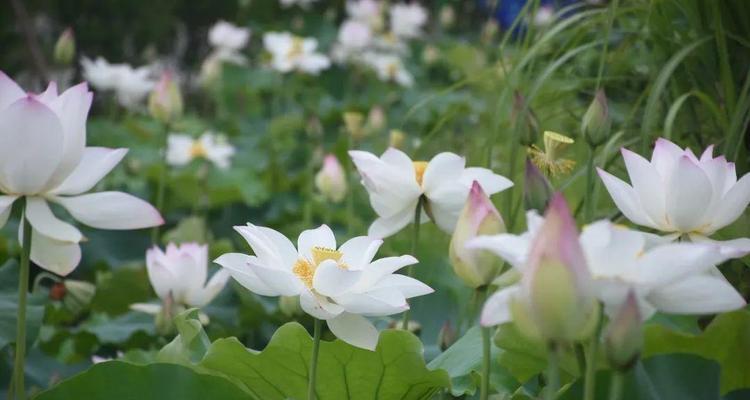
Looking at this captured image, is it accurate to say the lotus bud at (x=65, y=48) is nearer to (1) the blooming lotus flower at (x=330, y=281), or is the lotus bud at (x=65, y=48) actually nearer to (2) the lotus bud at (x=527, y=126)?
(2) the lotus bud at (x=527, y=126)

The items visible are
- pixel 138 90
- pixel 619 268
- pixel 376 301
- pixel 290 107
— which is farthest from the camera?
pixel 290 107

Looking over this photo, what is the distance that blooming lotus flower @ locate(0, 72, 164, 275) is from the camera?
73 centimetres

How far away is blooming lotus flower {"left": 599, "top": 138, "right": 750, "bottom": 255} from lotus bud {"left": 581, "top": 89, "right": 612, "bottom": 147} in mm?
90

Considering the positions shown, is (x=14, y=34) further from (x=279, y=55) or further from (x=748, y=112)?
(x=748, y=112)

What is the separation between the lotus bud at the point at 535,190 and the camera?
2.26ft

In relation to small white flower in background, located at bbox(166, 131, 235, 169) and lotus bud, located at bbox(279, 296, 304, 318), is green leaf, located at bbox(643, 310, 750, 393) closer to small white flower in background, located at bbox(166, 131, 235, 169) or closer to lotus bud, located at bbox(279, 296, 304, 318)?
lotus bud, located at bbox(279, 296, 304, 318)

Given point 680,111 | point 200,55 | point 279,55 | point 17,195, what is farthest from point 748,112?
point 200,55

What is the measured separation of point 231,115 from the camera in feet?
10.8

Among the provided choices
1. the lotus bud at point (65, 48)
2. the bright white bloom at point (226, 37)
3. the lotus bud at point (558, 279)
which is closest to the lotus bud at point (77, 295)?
the lotus bud at point (65, 48)

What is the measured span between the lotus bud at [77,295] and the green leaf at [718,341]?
719 millimetres

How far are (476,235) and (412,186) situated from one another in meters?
0.22

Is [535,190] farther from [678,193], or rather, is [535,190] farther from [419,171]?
[419,171]

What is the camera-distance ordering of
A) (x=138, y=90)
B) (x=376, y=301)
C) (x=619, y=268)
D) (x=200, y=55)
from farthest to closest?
(x=200, y=55) < (x=138, y=90) < (x=376, y=301) < (x=619, y=268)

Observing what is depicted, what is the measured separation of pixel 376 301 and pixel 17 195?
27 centimetres
